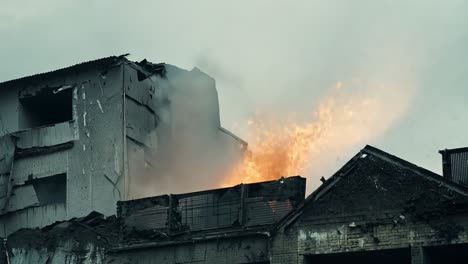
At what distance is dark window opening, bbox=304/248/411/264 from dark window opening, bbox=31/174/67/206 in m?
13.4

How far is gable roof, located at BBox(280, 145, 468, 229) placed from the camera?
28438 mm

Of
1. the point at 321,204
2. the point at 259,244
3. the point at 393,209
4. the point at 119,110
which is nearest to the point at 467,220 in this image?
the point at 393,209

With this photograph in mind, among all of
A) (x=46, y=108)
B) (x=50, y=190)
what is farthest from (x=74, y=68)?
(x=50, y=190)

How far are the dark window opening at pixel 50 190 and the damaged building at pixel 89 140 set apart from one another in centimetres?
4

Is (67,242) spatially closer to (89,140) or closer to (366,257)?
(89,140)

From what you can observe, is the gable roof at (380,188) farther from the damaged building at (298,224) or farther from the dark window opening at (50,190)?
the dark window opening at (50,190)

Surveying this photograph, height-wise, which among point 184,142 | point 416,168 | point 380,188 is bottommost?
point 380,188

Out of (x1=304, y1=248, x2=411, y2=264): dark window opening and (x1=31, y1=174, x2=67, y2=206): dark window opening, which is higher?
(x1=31, y1=174, x2=67, y2=206): dark window opening

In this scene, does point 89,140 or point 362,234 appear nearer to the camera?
point 362,234

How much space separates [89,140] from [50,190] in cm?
268

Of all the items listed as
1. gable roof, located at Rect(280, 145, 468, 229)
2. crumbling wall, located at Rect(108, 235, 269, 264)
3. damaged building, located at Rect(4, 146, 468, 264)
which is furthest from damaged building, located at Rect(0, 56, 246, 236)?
gable roof, located at Rect(280, 145, 468, 229)

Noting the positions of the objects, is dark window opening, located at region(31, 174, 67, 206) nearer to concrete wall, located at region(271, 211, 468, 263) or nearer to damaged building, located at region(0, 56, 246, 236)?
damaged building, located at region(0, 56, 246, 236)

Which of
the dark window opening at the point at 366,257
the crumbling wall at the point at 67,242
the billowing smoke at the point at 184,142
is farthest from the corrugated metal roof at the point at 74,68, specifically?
the dark window opening at the point at 366,257

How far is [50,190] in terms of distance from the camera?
40281 mm
